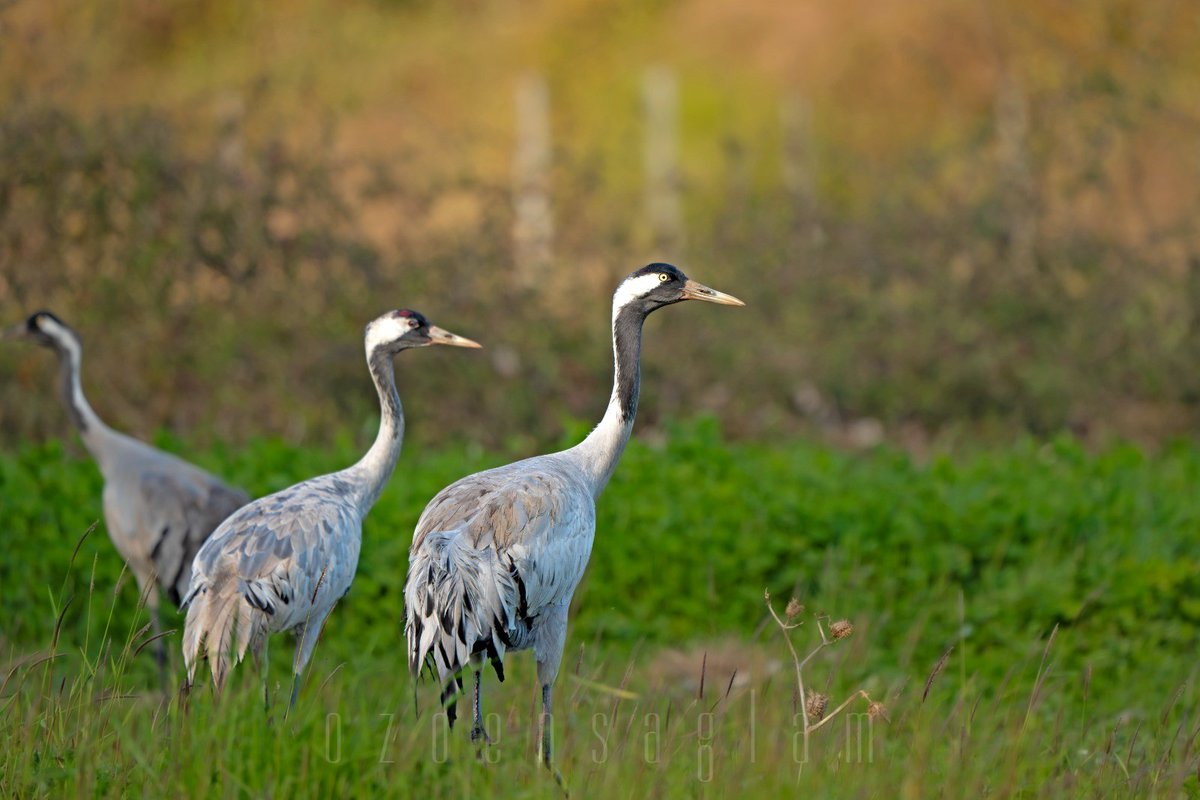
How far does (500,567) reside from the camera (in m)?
4.59

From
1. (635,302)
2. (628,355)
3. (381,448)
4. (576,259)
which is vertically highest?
(576,259)

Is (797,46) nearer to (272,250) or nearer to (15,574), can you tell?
Answer: (272,250)

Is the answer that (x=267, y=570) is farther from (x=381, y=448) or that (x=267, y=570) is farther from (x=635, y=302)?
(x=635, y=302)

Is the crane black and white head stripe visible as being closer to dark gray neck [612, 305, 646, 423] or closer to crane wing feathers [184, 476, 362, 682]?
dark gray neck [612, 305, 646, 423]

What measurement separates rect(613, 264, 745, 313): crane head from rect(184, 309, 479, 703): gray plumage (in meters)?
1.19

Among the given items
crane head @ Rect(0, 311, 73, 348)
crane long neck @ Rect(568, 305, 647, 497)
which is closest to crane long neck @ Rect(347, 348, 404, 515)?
crane long neck @ Rect(568, 305, 647, 497)

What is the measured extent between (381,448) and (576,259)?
5407 mm

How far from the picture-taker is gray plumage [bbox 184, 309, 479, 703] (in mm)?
4895

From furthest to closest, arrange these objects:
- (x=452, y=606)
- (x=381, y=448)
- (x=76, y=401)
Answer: (x=76, y=401)
(x=381, y=448)
(x=452, y=606)

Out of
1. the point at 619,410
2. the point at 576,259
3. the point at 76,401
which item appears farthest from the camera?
the point at 576,259

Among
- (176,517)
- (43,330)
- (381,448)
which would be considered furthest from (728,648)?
(43,330)

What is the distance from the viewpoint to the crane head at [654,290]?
5.37 meters

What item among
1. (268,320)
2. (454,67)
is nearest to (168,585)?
(268,320)

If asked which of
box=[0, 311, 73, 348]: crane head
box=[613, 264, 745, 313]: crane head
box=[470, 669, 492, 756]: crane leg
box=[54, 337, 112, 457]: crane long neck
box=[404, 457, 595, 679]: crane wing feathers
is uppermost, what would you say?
box=[613, 264, 745, 313]: crane head
